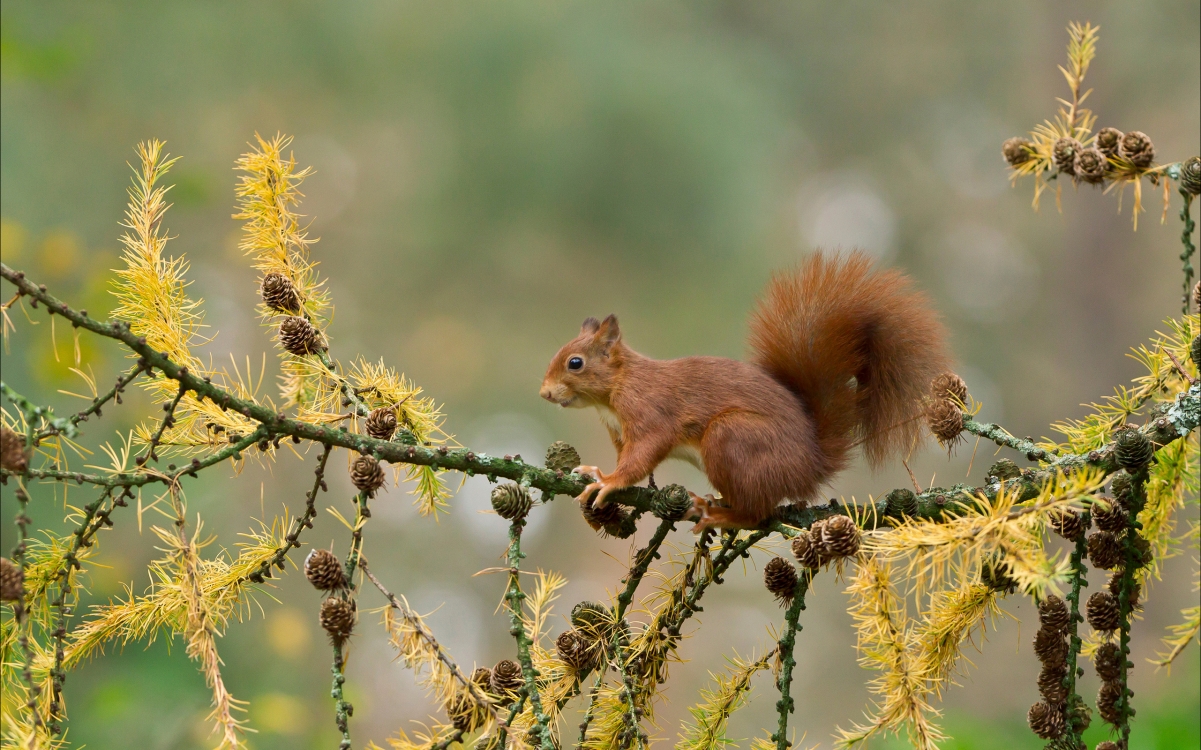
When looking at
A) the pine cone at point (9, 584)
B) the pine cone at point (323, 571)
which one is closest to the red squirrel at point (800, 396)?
the pine cone at point (323, 571)

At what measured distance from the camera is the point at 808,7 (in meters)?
4.27

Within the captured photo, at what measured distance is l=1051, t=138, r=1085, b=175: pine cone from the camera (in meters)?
0.88

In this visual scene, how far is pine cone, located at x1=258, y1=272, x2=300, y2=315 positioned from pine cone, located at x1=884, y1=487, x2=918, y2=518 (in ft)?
1.81

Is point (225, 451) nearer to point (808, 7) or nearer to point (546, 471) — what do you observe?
point (546, 471)

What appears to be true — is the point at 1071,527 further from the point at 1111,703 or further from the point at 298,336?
the point at 298,336

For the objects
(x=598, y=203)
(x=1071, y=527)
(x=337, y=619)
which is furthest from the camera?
(x=598, y=203)

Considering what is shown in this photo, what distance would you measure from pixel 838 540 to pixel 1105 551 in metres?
0.31

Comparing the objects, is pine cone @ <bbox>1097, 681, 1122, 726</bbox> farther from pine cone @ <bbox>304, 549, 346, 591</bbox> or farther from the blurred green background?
the blurred green background

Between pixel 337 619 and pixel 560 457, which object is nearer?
pixel 337 619

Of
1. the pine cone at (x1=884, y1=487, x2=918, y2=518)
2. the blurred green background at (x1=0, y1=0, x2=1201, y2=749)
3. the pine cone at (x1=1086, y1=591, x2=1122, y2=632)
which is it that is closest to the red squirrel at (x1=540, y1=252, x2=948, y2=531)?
the pine cone at (x1=884, y1=487, x2=918, y2=518)

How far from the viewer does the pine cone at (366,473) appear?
0.66 meters

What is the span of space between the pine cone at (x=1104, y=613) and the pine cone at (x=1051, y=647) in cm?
5

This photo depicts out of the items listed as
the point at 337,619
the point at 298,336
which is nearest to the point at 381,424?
the point at 298,336

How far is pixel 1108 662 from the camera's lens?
2.48 feet
